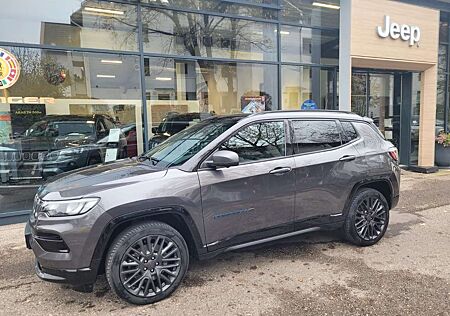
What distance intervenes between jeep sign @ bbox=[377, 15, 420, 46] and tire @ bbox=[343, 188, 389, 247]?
18.9 ft

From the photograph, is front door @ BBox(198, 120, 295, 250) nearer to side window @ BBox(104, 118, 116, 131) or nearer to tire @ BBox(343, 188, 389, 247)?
tire @ BBox(343, 188, 389, 247)

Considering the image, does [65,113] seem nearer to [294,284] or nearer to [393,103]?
[294,284]

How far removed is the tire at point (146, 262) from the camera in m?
3.21

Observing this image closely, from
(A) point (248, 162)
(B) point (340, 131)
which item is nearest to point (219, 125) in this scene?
(A) point (248, 162)

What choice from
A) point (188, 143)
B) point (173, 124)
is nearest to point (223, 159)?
point (188, 143)

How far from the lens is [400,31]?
9148 millimetres

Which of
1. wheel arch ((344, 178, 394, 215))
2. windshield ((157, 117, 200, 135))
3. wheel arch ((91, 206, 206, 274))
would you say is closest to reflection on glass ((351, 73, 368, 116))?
windshield ((157, 117, 200, 135))

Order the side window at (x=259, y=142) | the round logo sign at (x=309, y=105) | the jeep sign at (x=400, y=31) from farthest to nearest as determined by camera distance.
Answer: the round logo sign at (x=309, y=105) → the jeep sign at (x=400, y=31) → the side window at (x=259, y=142)

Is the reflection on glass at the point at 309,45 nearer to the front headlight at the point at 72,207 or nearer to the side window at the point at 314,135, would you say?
the side window at the point at 314,135

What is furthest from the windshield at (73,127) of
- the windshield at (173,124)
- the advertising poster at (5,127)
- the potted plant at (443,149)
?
the potted plant at (443,149)

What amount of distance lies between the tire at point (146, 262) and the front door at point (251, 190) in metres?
0.37

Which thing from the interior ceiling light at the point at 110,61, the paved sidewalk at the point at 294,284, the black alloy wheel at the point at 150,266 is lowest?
the paved sidewalk at the point at 294,284

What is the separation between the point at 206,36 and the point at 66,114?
371 cm

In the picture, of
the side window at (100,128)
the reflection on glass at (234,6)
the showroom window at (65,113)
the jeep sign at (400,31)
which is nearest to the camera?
the showroom window at (65,113)
